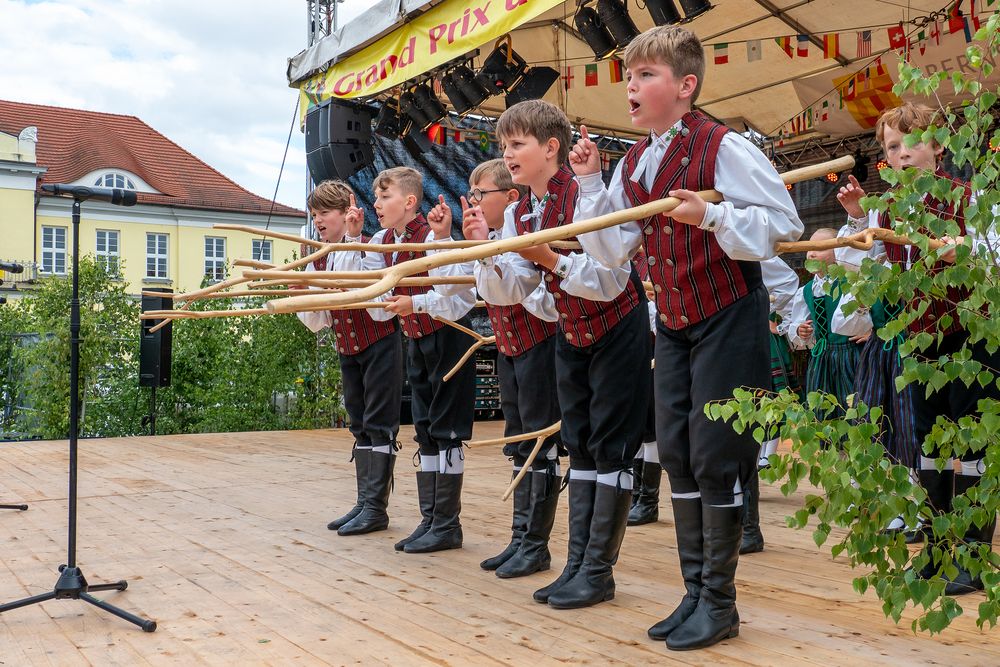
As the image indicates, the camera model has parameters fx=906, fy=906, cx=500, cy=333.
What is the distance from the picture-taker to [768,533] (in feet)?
11.6

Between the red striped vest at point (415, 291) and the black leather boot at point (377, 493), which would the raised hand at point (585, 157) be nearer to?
the red striped vest at point (415, 291)

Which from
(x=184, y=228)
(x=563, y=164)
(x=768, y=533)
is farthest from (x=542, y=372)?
(x=184, y=228)

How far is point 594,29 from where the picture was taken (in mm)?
5988

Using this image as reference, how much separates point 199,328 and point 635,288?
21.6ft

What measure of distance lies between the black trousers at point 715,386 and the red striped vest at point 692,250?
34mm

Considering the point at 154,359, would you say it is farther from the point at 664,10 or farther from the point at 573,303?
the point at 573,303

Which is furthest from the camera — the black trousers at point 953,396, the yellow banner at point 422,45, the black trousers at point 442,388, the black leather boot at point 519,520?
Answer: the yellow banner at point 422,45

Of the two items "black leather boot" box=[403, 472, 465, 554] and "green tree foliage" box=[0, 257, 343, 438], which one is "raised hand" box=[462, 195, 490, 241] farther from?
"green tree foliage" box=[0, 257, 343, 438]

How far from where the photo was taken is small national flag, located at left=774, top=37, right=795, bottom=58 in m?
7.04

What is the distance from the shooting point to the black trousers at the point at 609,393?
95.0 inches

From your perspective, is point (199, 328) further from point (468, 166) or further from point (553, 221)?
point (553, 221)

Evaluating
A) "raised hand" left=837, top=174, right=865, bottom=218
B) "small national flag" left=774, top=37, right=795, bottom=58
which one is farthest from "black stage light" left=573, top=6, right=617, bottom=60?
"raised hand" left=837, top=174, right=865, bottom=218

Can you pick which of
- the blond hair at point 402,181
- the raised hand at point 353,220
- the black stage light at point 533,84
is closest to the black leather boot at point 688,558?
the blond hair at point 402,181

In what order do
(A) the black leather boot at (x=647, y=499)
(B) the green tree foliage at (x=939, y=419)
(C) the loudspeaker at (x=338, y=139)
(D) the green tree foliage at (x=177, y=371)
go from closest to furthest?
(B) the green tree foliage at (x=939, y=419)
(A) the black leather boot at (x=647, y=499)
(C) the loudspeaker at (x=338, y=139)
(D) the green tree foliage at (x=177, y=371)
